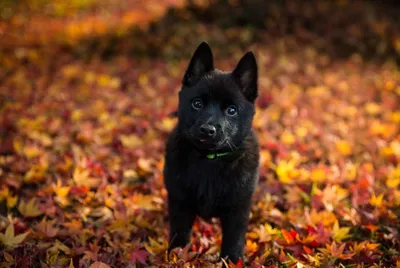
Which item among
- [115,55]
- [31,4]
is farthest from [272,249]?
[31,4]

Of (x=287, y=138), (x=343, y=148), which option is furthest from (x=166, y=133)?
(x=343, y=148)

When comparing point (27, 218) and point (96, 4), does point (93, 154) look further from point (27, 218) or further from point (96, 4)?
point (96, 4)

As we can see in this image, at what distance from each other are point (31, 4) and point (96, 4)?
1.71 meters

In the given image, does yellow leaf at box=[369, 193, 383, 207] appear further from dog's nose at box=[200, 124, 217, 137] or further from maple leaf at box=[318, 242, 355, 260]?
dog's nose at box=[200, 124, 217, 137]

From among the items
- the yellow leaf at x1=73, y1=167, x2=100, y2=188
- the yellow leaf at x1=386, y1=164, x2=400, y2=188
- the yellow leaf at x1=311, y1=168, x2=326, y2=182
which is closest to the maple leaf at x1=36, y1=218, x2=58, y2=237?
the yellow leaf at x1=73, y1=167, x2=100, y2=188

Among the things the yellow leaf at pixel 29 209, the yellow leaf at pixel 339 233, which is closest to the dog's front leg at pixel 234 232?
the yellow leaf at pixel 339 233

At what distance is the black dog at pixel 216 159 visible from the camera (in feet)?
9.57

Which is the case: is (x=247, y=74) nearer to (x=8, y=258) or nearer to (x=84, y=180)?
(x=84, y=180)

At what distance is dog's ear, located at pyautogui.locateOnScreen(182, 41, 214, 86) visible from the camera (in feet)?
10.1

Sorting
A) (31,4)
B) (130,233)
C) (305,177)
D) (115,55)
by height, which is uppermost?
(31,4)

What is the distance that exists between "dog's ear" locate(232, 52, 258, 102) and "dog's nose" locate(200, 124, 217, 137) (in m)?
0.54

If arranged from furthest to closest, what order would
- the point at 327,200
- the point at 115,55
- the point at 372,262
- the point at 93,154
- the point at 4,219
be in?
1. the point at 115,55
2. the point at 93,154
3. the point at 327,200
4. the point at 4,219
5. the point at 372,262

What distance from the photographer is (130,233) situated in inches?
134

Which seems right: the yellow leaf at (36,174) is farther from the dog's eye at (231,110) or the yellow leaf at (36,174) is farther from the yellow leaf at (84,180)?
the dog's eye at (231,110)
